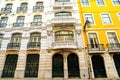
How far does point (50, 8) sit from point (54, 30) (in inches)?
151

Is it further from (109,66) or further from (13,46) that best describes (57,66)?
(13,46)

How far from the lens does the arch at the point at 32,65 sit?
14.5 m

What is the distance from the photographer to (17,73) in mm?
14312

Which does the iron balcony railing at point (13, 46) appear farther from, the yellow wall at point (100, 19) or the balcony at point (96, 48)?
the balcony at point (96, 48)

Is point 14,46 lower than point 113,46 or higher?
higher

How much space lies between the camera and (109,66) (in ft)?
47.6

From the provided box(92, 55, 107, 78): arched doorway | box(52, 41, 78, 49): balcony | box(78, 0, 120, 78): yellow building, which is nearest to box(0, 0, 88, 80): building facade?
box(52, 41, 78, 49): balcony

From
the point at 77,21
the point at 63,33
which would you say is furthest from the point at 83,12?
the point at 63,33

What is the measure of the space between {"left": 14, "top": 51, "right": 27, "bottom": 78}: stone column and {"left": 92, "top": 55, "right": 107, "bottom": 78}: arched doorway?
23.5 feet

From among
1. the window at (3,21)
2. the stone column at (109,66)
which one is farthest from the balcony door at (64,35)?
the window at (3,21)

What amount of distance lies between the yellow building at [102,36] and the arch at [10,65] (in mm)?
7672

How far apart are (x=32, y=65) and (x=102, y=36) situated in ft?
27.5

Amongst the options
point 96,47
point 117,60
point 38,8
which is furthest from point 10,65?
point 117,60

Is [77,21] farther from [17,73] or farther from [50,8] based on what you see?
[17,73]
